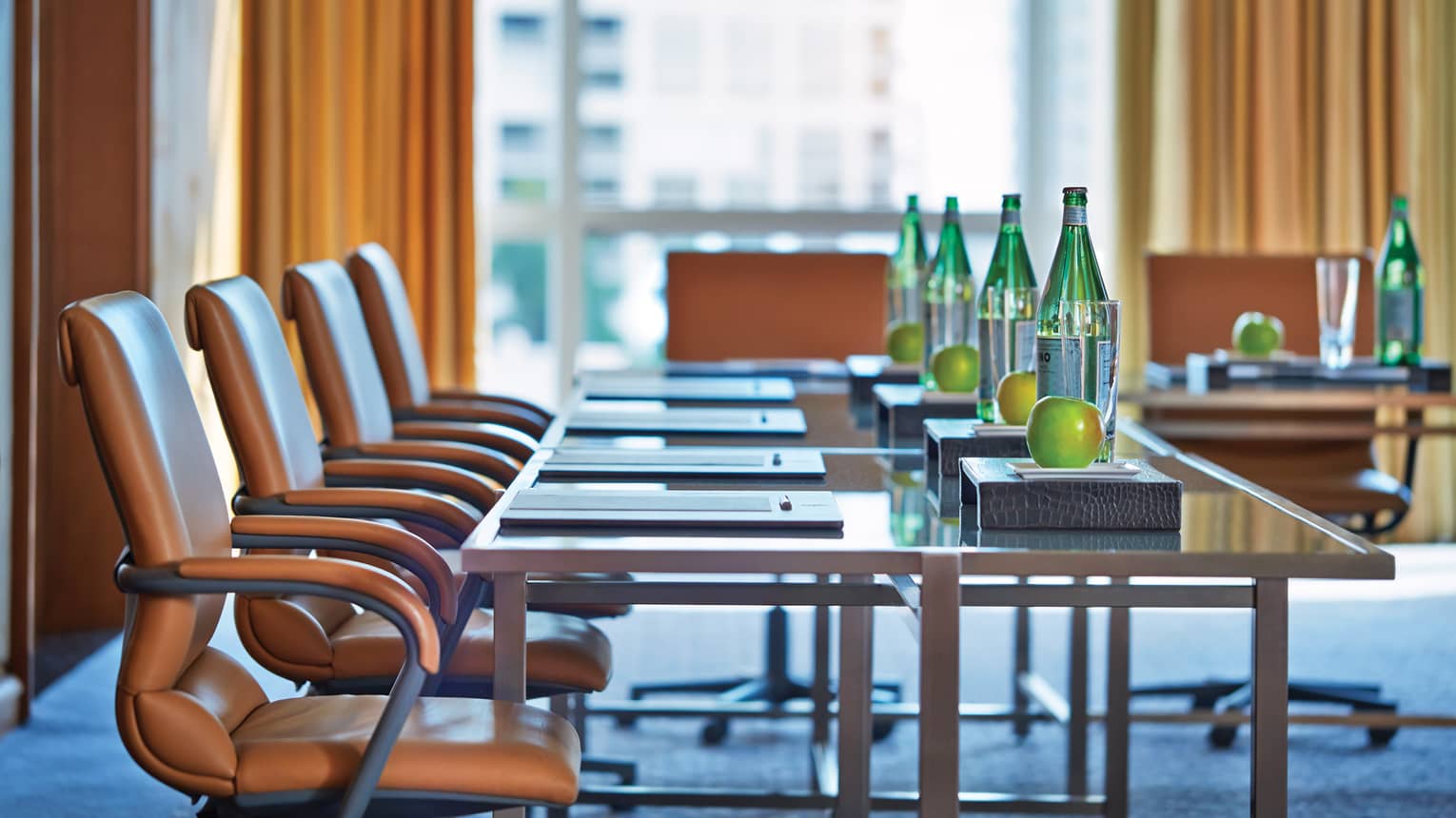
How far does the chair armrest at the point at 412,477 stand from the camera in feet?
8.57

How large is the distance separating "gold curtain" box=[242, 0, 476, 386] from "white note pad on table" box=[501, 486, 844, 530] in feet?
12.3

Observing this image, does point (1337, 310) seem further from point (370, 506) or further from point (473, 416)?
point (370, 506)

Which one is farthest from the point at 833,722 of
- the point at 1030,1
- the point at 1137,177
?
the point at 1030,1

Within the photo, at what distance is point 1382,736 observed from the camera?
11.5 feet

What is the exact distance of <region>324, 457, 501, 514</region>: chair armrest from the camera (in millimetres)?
2611

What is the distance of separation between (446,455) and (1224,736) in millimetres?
1800

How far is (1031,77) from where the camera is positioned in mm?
5973

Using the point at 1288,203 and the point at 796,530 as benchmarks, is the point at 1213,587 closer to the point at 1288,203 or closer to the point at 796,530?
the point at 796,530

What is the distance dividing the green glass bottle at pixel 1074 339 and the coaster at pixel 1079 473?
0.17 m

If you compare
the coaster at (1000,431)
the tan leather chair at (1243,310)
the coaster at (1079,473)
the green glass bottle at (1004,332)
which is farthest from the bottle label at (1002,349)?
the tan leather chair at (1243,310)

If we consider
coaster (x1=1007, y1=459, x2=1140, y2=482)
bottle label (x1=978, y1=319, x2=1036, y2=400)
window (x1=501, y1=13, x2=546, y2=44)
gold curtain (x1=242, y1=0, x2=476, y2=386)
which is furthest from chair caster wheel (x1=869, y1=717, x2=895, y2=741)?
window (x1=501, y1=13, x2=546, y2=44)

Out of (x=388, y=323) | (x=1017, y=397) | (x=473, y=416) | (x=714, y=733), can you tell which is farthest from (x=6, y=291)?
(x=1017, y=397)

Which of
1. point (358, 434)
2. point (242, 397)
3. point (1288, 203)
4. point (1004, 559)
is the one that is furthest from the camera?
point (1288, 203)

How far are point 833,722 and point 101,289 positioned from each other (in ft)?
7.26
